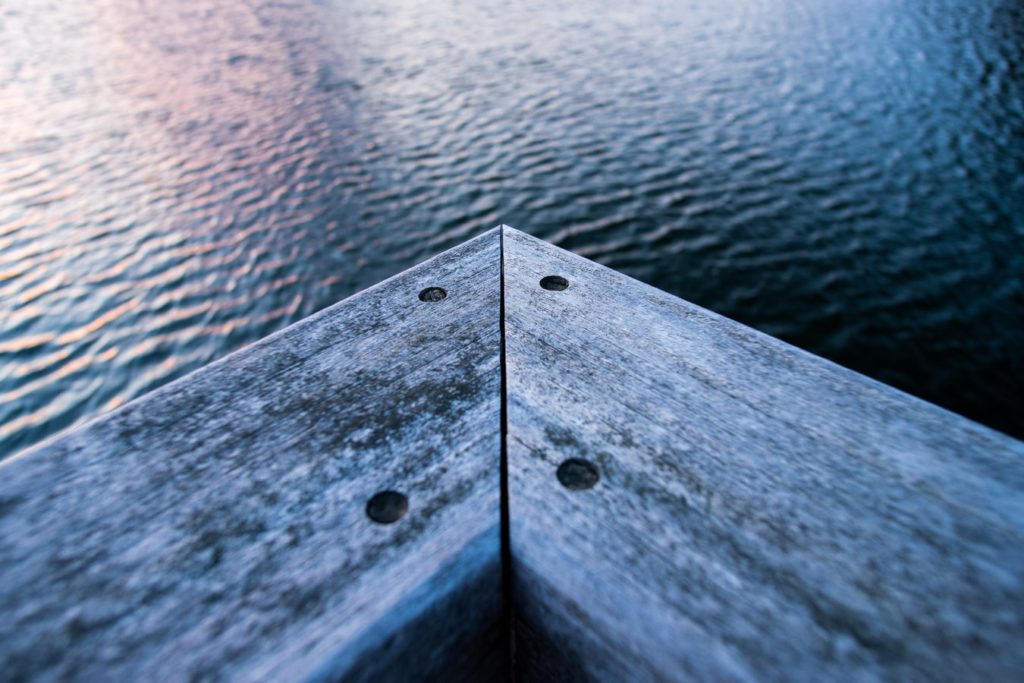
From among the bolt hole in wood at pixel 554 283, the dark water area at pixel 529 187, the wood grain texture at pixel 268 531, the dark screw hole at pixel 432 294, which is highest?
the bolt hole in wood at pixel 554 283

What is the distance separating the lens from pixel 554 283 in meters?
1.64

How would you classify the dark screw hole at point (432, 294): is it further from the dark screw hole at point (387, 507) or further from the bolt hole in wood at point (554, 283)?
the dark screw hole at point (387, 507)

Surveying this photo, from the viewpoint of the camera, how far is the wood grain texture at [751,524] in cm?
79

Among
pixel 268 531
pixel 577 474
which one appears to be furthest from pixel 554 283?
pixel 268 531

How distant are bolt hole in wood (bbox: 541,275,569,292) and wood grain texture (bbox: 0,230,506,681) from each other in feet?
1.15

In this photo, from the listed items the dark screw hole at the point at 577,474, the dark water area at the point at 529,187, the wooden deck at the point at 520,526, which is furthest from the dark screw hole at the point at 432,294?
the dark water area at the point at 529,187

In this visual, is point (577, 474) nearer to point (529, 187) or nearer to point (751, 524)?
point (751, 524)

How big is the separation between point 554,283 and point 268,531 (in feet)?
3.31

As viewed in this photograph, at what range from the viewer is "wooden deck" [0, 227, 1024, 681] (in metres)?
0.80

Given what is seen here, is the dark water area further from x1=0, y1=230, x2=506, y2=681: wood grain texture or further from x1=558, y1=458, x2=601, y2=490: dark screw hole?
x1=558, y1=458, x2=601, y2=490: dark screw hole

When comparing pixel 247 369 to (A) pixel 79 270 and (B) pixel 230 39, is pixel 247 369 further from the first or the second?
(B) pixel 230 39

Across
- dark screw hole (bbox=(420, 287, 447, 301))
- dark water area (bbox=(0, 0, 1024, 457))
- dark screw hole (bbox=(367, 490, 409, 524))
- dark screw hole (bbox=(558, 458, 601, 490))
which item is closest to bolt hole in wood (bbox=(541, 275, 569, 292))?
dark screw hole (bbox=(420, 287, 447, 301))

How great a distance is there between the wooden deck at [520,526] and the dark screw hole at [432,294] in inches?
10.3

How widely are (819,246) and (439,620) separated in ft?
23.3
